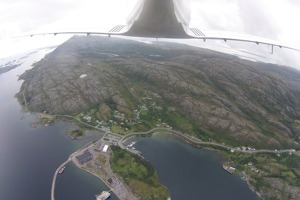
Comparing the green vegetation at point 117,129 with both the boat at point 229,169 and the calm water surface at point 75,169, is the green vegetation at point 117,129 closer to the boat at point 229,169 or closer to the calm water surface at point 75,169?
the calm water surface at point 75,169

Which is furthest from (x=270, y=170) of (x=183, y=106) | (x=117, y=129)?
(x=117, y=129)

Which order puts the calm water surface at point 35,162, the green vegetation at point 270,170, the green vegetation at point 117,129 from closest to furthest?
1. the calm water surface at point 35,162
2. the green vegetation at point 270,170
3. the green vegetation at point 117,129

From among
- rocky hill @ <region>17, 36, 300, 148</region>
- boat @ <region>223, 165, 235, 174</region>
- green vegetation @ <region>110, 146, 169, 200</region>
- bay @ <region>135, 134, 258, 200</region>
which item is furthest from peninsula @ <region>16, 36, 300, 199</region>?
bay @ <region>135, 134, 258, 200</region>

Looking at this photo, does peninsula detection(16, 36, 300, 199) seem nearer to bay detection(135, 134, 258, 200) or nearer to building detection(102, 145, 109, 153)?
bay detection(135, 134, 258, 200)

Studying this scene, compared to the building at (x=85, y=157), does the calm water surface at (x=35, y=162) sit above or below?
below

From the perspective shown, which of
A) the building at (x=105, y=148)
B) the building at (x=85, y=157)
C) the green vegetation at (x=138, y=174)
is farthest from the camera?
the building at (x=105, y=148)

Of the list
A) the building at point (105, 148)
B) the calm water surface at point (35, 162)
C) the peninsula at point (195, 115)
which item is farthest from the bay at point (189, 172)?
the calm water surface at point (35, 162)

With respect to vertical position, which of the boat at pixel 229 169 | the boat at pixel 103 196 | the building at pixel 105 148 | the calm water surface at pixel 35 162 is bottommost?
the boat at pixel 229 169

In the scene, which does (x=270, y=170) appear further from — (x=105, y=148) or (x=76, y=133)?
(x=76, y=133)
